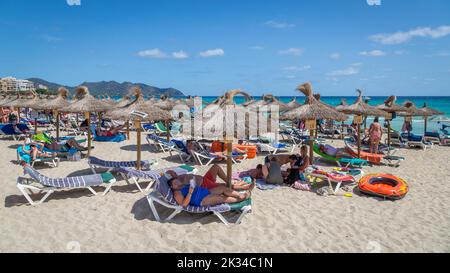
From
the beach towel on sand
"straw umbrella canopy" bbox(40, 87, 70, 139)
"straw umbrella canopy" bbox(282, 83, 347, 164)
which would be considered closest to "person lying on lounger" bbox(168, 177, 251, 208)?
the beach towel on sand

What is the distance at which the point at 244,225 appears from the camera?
4523 mm

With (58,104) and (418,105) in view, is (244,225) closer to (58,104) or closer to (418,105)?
(58,104)

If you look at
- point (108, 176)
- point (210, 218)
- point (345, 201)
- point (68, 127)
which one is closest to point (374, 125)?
point (345, 201)

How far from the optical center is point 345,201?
18.7ft

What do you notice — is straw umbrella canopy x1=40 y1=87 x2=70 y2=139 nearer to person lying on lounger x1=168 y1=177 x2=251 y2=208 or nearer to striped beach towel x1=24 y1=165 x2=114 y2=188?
striped beach towel x1=24 y1=165 x2=114 y2=188

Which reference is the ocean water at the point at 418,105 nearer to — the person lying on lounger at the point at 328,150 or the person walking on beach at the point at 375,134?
the person walking on beach at the point at 375,134

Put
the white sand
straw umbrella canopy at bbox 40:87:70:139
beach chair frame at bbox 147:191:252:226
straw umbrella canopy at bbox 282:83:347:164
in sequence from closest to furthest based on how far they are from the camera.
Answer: the white sand, beach chair frame at bbox 147:191:252:226, straw umbrella canopy at bbox 282:83:347:164, straw umbrella canopy at bbox 40:87:70:139

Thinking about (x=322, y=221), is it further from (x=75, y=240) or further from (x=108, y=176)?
(x=108, y=176)

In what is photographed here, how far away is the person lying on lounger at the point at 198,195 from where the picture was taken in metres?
4.53

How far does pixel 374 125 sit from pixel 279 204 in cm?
616

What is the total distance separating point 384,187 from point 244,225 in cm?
312

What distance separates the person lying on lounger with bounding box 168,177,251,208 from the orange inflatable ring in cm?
278

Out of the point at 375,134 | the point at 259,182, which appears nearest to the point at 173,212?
the point at 259,182

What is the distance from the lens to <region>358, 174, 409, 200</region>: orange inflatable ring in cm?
575
